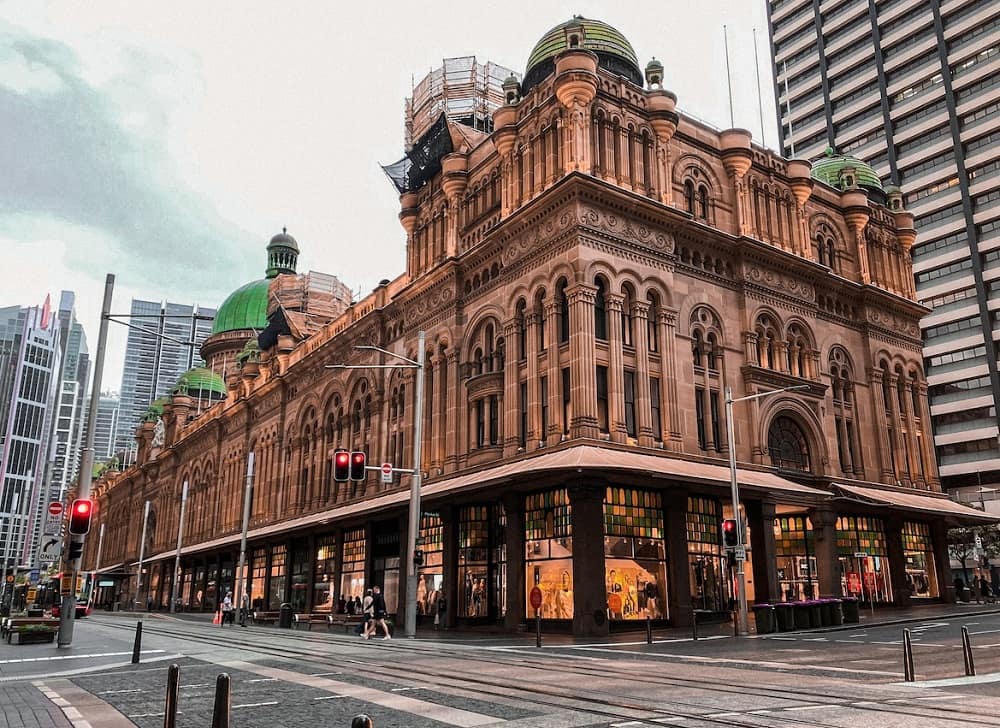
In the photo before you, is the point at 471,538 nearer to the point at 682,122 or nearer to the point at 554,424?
the point at 554,424

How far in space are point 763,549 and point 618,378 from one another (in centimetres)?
1112

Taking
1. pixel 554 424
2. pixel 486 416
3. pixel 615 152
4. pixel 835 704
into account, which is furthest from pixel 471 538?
pixel 835 704

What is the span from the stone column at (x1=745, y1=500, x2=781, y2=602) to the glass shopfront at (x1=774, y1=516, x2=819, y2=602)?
141 inches

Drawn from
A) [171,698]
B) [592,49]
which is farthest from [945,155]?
[171,698]

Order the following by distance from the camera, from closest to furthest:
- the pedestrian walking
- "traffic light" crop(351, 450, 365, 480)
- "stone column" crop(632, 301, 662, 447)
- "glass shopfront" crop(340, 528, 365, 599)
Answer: "traffic light" crop(351, 450, 365, 480) < the pedestrian walking < "stone column" crop(632, 301, 662, 447) < "glass shopfront" crop(340, 528, 365, 599)

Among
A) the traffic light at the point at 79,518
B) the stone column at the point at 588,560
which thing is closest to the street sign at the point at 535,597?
the stone column at the point at 588,560

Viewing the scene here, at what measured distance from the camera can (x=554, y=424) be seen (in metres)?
33.4

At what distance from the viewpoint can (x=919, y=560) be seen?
47.0m

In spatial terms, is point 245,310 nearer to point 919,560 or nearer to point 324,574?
point 324,574

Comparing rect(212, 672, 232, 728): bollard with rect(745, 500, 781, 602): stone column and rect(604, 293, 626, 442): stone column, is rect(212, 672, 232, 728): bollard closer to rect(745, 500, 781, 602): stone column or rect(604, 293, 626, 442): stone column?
rect(604, 293, 626, 442): stone column

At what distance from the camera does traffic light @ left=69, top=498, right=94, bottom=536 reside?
2144cm

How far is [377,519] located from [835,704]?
34952 millimetres

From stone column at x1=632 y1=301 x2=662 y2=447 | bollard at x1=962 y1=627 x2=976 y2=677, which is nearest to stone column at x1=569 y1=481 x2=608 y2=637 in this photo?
stone column at x1=632 y1=301 x2=662 y2=447

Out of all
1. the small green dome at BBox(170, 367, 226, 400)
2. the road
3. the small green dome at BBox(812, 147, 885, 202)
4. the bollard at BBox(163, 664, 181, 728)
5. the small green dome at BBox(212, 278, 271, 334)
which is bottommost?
the road
